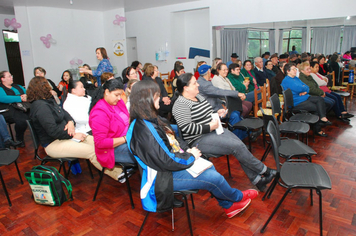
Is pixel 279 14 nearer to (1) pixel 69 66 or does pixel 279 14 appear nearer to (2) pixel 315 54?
(2) pixel 315 54

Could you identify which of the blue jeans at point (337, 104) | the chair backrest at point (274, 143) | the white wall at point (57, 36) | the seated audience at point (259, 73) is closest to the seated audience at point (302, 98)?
the blue jeans at point (337, 104)

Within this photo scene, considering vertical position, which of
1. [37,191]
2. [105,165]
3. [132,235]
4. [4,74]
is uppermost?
[4,74]

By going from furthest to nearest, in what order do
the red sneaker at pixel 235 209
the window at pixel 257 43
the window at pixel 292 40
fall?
the window at pixel 257 43 → the window at pixel 292 40 → the red sneaker at pixel 235 209

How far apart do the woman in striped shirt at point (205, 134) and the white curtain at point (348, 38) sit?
5.09 m

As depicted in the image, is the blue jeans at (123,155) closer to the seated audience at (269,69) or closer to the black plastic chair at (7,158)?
the black plastic chair at (7,158)

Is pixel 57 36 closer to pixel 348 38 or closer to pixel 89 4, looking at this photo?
pixel 89 4

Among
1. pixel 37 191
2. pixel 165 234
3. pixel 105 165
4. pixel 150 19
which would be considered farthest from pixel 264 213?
pixel 150 19

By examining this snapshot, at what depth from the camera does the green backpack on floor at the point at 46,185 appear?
2.63 meters

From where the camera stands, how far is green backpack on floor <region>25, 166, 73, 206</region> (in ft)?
8.64

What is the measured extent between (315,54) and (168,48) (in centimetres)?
448

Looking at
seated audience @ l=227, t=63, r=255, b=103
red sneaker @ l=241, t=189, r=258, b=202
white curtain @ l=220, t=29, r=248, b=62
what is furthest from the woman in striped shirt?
white curtain @ l=220, t=29, r=248, b=62

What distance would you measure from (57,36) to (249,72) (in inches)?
230

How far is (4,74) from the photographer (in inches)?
175

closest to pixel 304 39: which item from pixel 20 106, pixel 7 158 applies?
pixel 20 106
